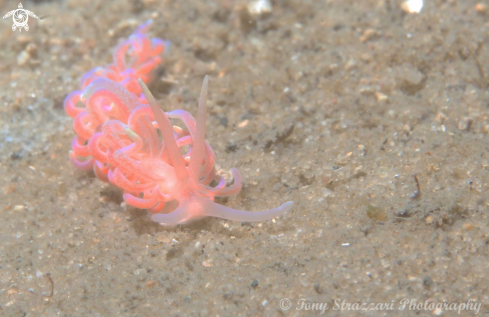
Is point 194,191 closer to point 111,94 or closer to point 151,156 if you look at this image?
point 151,156

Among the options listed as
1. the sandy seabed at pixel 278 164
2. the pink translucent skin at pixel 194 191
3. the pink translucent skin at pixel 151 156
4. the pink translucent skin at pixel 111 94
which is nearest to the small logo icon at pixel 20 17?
the sandy seabed at pixel 278 164

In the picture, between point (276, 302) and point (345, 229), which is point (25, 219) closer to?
point (276, 302)

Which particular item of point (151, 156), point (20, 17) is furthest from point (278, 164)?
point (20, 17)

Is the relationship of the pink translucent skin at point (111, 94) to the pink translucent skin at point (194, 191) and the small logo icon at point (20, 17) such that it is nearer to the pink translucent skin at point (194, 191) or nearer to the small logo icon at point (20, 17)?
the pink translucent skin at point (194, 191)

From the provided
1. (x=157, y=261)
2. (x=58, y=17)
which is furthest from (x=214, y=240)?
(x=58, y=17)

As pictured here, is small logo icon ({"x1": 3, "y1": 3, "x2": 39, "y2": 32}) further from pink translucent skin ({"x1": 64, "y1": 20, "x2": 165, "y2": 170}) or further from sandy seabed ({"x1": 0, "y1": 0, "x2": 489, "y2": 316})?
pink translucent skin ({"x1": 64, "y1": 20, "x2": 165, "y2": 170})
